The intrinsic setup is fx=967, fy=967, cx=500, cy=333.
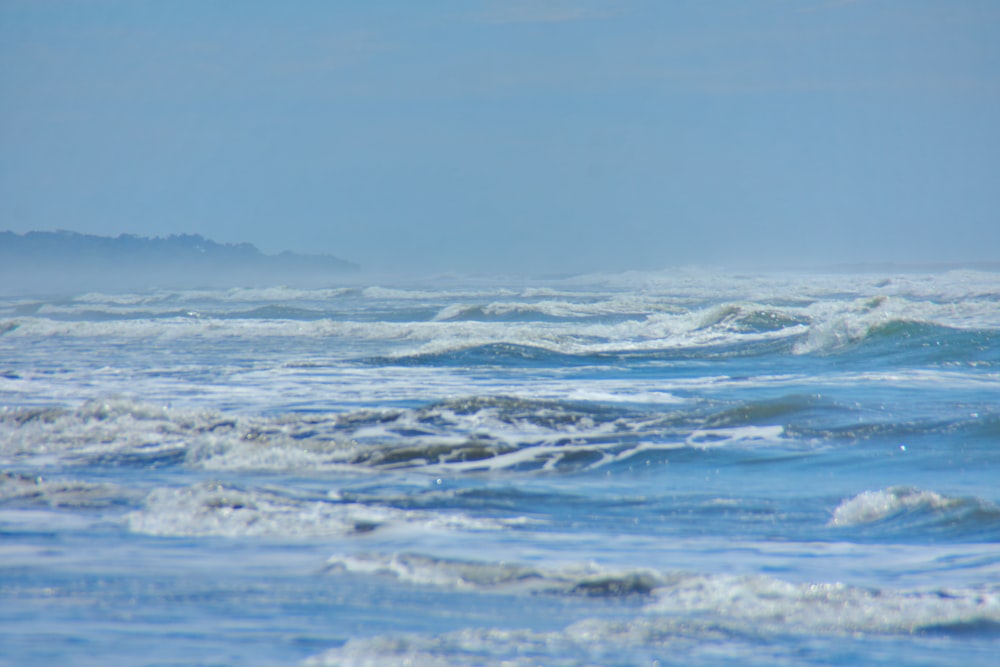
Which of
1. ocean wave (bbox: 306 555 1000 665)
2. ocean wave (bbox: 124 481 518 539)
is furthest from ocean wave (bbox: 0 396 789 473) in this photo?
ocean wave (bbox: 306 555 1000 665)

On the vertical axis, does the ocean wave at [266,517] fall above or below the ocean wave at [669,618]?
below

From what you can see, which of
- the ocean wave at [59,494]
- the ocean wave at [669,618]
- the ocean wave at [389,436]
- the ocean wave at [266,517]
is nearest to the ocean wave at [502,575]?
the ocean wave at [669,618]

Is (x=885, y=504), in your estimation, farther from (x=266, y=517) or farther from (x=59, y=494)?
(x=59, y=494)

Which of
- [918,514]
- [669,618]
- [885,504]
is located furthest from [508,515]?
[918,514]

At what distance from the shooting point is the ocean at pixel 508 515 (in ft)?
9.86

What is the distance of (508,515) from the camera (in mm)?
4871

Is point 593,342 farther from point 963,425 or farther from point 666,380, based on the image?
point 963,425

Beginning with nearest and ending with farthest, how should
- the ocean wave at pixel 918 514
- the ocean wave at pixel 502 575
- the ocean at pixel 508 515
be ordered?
the ocean at pixel 508 515, the ocean wave at pixel 502 575, the ocean wave at pixel 918 514

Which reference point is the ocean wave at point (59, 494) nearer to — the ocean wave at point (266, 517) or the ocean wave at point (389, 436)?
the ocean wave at point (266, 517)

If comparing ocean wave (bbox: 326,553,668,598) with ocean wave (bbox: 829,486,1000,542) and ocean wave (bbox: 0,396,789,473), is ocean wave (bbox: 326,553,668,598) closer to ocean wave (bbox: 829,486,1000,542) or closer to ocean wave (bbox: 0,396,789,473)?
ocean wave (bbox: 829,486,1000,542)

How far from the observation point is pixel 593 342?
16.4 meters

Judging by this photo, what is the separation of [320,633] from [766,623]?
142 cm

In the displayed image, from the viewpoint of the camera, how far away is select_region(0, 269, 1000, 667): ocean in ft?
9.86

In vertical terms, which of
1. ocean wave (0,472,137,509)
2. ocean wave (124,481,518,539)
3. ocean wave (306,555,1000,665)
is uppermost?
ocean wave (306,555,1000,665)
